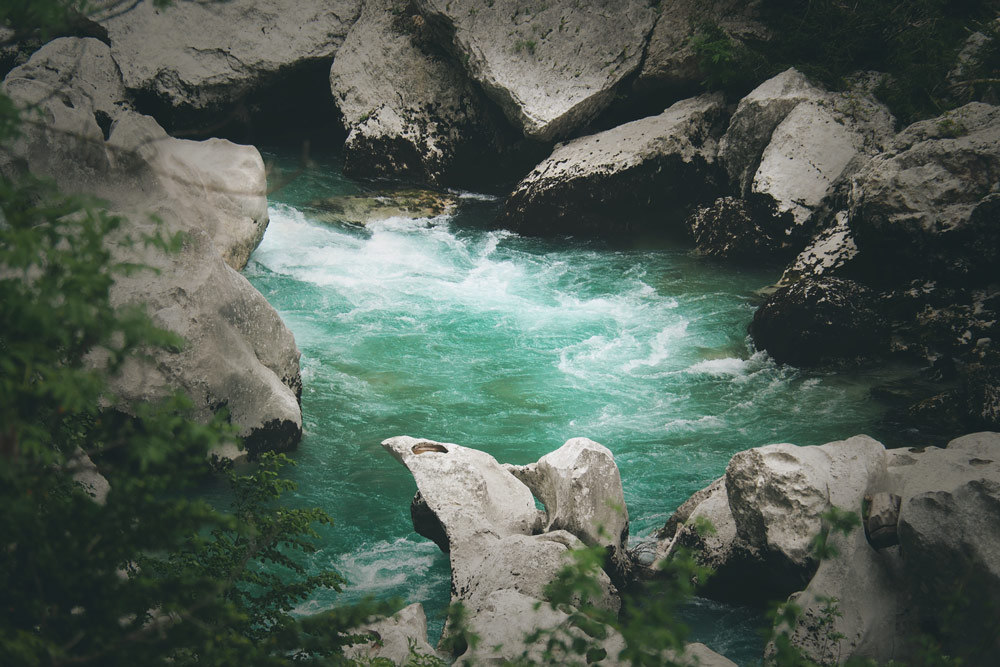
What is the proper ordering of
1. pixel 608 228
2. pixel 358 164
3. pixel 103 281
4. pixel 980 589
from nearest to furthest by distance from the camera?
pixel 103 281 → pixel 980 589 → pixel 608 228 → pixel 358 164

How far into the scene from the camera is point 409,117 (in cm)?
1577

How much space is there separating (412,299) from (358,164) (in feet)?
17.7

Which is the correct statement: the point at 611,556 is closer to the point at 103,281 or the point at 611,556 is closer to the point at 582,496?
the point at 582,496

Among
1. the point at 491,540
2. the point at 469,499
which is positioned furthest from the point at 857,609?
the point at 469,499

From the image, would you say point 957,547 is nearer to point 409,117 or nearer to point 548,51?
point 548,51

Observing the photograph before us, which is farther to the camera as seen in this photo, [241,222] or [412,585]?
[241,222]

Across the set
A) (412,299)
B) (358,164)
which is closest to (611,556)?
(412,299)

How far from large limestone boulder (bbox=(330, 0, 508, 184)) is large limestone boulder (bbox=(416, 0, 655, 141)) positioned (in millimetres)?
1027

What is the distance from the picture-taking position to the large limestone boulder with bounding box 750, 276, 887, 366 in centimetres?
954

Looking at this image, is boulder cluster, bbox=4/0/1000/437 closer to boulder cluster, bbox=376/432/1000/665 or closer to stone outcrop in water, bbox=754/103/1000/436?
stone outcrop in water, bbox=754/103/1000/436

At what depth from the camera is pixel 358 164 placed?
15.8 m

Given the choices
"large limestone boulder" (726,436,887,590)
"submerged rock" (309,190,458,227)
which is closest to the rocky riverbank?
"large limestone boulder" (726,436,887,590)

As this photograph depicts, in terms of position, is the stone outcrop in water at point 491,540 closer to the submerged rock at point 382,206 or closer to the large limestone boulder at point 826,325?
the large limestone boulder at point 826,325

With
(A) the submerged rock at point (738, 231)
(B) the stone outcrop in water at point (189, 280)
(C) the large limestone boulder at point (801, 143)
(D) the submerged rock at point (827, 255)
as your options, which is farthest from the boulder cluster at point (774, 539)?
(A) the submerged rock at point (738, 231)
